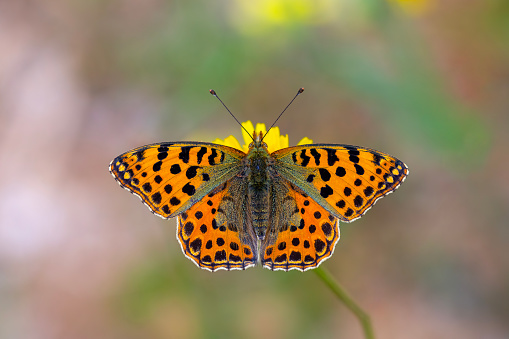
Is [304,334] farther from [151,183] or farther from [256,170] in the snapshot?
[151,183]

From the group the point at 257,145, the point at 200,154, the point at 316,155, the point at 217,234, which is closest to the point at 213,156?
the point at 200,154

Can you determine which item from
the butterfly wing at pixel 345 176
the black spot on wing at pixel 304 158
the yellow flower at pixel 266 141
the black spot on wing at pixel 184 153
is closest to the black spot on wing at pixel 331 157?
the butterfly wing at pixel 345 176

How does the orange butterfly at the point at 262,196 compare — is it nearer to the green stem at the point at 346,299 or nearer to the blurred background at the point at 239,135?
the green stem at the point at 346,299

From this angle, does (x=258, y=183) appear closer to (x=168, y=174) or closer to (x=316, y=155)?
(x=316, y=155)
